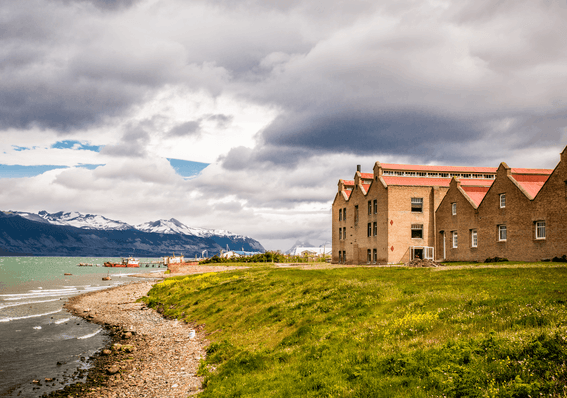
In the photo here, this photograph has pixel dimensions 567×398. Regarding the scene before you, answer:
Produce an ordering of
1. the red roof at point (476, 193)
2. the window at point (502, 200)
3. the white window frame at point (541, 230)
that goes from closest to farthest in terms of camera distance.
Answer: the white window frame at point (541, 230)
the window at point (502, 200)
the red roof at point (476, 193)

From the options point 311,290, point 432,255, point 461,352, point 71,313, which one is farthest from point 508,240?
point 71,313

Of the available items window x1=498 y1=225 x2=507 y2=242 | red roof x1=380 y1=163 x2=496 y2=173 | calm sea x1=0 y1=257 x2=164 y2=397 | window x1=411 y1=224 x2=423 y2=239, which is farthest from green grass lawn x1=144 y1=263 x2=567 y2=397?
red roof x1=380 y1=163 x2=496 y2=173

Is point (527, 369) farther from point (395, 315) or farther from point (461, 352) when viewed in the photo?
point (395, 315)

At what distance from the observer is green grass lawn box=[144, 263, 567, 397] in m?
9.54

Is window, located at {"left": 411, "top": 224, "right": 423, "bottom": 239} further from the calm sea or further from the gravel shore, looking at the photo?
the calm sea

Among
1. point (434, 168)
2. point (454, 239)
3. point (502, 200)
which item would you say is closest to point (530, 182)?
point (502, 200)

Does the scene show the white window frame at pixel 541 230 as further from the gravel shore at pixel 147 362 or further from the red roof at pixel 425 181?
the gravel shore at pixel 147 362

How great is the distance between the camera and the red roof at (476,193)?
57.3m

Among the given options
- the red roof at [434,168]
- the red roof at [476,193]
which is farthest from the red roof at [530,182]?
the red roof at [434,168]

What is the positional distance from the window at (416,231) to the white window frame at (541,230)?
21709 millimetres

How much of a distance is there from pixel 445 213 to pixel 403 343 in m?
54.0

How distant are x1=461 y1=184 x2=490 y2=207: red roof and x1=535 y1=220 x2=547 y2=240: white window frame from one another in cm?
1192

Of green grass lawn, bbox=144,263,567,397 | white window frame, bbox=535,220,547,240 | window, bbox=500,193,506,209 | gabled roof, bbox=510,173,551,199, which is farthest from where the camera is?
window, bbox=500,193,506,209

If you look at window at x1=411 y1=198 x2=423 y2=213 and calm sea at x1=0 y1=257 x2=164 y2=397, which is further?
window at x1=411 y1=198 x2=423 y2=213
